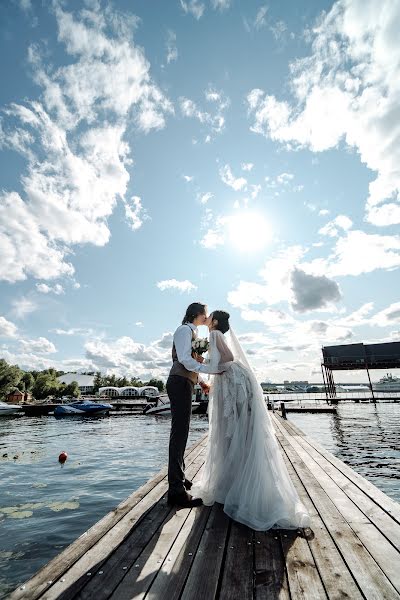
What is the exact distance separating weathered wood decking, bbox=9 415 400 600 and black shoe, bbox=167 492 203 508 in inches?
4.5

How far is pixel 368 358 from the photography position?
44156mm

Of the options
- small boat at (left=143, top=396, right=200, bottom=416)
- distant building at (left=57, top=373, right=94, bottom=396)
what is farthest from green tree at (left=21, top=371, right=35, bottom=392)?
small boat at (left=143, top=396, right=200, bottom=416)

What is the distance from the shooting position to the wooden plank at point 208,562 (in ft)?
6.53

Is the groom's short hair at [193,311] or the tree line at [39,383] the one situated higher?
the tree line at [39,383]

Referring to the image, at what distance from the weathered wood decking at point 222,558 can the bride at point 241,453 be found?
0.56ft

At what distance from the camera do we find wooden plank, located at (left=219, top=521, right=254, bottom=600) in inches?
77.8

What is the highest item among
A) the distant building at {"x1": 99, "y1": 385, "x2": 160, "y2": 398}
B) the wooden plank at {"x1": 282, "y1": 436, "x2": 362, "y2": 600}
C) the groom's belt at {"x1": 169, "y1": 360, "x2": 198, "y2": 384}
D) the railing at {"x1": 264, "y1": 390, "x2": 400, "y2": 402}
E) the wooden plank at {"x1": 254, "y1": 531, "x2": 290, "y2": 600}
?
the distant building at {"x1": 99, "y1": 385, "x2": 160, "y2": 398}

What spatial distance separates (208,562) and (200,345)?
235cm

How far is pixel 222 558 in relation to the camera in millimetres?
2422

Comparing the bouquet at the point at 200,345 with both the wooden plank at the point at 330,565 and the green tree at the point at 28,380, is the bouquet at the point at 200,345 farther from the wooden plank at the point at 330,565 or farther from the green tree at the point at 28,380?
the green tree at the point at 28,380

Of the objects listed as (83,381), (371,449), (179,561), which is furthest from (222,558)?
(83,381)

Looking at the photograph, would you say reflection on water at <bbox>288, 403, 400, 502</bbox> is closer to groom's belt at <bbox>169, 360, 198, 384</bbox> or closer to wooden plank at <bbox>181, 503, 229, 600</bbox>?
wooden plank at <bbox>181, 503, 229, 600</bbox>

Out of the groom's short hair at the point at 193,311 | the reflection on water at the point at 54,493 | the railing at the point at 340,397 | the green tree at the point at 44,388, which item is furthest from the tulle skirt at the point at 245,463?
the green tree at the point at 44,388

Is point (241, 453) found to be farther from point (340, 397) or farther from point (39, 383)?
point (39, 383)
